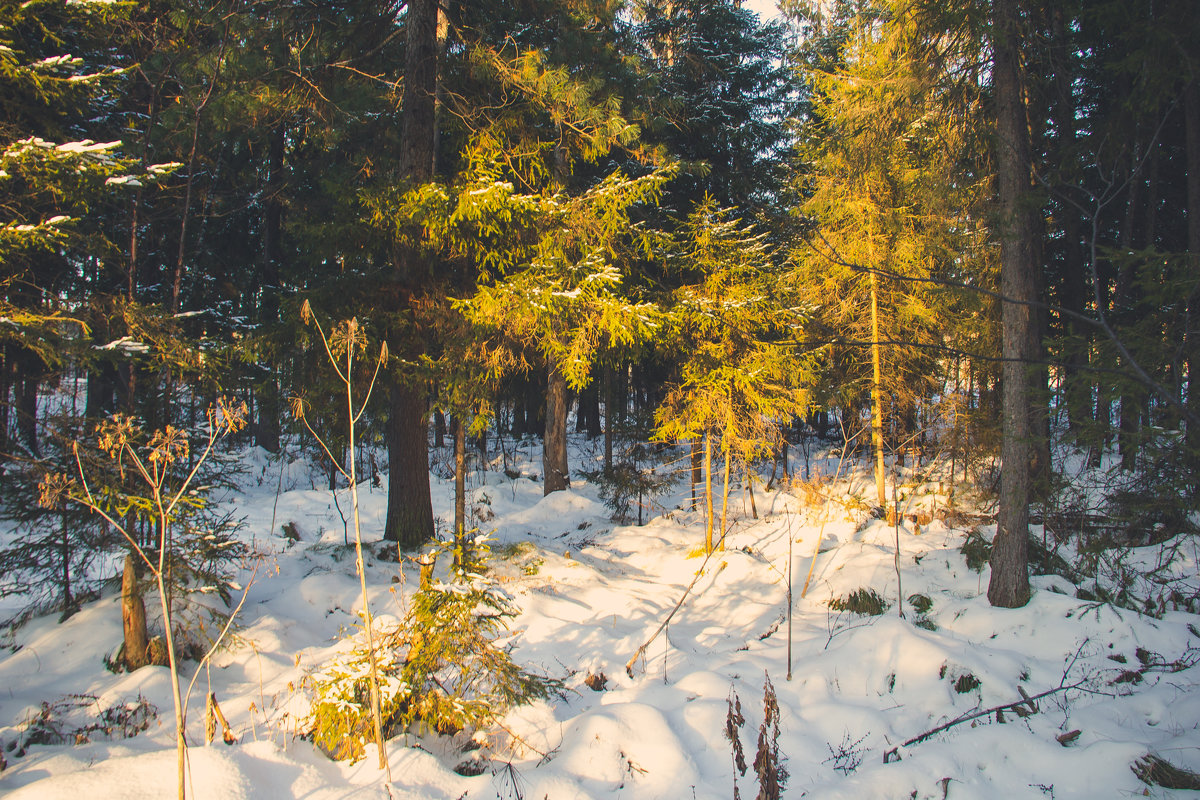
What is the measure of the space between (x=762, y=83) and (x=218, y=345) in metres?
14.2

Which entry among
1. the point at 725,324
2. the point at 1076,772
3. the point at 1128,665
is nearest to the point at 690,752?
the point at 1076,772

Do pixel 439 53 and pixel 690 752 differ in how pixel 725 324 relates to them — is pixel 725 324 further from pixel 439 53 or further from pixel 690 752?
pixel 690 752

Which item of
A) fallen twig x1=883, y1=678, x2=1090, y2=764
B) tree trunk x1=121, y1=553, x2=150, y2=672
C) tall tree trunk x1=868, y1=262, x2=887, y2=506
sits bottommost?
fallen twig x1=883, y1=678, x2=1090, y2=764

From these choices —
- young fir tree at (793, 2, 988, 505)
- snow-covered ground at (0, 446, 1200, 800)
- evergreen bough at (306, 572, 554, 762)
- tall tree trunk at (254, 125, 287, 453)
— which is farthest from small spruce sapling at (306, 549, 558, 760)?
tall tree trunk at (254, 125, 287, 453)

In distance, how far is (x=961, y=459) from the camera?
36.5 ft

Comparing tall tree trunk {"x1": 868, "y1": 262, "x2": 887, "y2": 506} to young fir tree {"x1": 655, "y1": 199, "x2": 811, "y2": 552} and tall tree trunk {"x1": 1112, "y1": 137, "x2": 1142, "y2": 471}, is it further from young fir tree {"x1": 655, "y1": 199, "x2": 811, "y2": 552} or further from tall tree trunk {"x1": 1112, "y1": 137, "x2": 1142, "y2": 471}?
tall tree trunk {"x1": 1112, "y1": 137, "x2": 1142, "y2": 471}

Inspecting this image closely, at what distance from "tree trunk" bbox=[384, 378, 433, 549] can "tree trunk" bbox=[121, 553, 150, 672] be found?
3.33 metres

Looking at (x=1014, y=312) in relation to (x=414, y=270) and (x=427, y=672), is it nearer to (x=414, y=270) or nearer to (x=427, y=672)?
(x=427, y=672)

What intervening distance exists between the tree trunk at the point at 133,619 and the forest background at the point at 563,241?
0.08m

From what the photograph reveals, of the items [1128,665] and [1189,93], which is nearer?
[1128,665]

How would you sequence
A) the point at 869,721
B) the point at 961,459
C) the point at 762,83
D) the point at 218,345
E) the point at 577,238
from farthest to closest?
the point at 762,83 → the point at 961,459 → the point at 577,238 → the point at 218,345 → the point at 869,721

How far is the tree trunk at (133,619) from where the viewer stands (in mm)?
5203

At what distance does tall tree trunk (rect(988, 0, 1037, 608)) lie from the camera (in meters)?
6.07

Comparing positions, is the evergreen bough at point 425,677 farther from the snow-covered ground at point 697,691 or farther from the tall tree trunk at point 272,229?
the tall tree trunk at point 272,229
